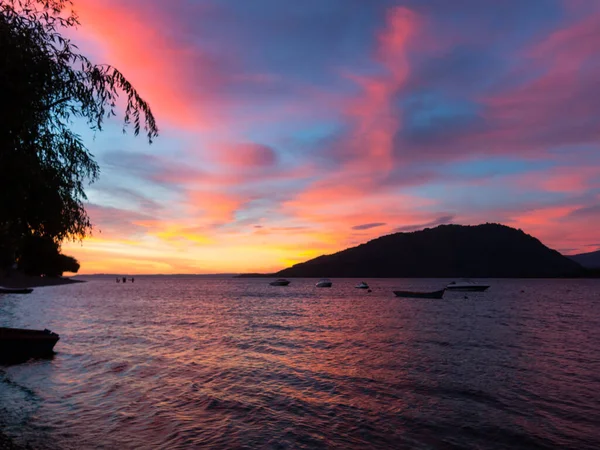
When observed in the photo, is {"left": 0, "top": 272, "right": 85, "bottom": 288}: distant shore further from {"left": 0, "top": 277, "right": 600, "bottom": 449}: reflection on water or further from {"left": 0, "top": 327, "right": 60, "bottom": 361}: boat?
{"left": 0, "top": 327, "right": 60, "bottom": 361}: boat

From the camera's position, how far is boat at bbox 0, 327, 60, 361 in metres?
22.8

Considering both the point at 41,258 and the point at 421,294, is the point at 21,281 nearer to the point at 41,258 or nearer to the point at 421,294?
the point at 41,258

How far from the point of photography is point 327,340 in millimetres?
34031

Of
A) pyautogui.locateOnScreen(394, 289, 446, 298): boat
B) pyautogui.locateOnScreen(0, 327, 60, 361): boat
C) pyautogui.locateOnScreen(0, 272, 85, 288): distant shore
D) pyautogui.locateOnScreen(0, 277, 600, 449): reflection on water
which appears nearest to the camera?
pyautogui.locateOnScreen(0, 277, 600, 449): reflection on water

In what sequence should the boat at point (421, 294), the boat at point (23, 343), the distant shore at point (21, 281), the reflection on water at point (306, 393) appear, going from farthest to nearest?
the distant shore at point (21, 281) → the boat at point (421, 294) → the boat at point (23, 343) → the reflection on water at point (306, 393)

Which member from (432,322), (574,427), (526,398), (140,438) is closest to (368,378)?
(526,398)

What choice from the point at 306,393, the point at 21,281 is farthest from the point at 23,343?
the point at 21,281

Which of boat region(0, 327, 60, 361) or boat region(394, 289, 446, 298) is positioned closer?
boat region(0, 327, 60, 361)

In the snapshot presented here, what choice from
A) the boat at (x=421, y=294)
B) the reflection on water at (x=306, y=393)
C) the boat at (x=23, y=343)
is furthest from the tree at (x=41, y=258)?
the boat at (x=421, y=294)

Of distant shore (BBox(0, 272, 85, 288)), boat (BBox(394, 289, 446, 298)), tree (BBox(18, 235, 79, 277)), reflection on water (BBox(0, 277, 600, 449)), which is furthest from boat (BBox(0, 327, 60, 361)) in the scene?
distant shore (BBox(0, 272, 85, 288))

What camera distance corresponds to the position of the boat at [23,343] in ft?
74.9

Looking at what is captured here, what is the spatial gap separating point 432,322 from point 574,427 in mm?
35856

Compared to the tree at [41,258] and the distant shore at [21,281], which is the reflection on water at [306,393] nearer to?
the tree at [41,258]

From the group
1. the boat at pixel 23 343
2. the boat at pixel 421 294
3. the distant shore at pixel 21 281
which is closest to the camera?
the boat at pixel 23 343
